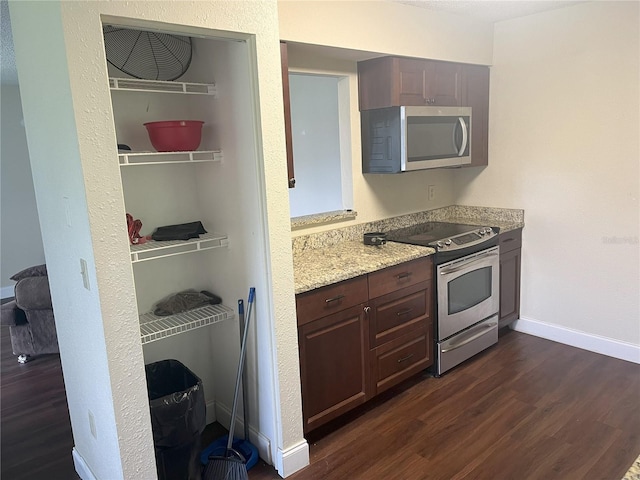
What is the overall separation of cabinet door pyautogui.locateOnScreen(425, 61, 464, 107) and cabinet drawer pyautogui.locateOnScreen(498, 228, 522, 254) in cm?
102

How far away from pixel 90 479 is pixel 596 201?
134 inches

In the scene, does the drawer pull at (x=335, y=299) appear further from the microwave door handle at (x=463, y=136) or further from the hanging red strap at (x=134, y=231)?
the microwave door handle at (x=463, y=136)

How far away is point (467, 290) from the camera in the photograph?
10.5 ft

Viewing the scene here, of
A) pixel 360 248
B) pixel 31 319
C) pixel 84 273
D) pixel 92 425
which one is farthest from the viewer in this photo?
pixel 31 319

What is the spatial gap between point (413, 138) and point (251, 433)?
6.51ft

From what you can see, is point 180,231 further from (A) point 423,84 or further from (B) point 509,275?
(B) point 509,275

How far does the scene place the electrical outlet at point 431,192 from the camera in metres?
3.81

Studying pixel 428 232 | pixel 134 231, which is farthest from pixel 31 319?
pixel 428 232

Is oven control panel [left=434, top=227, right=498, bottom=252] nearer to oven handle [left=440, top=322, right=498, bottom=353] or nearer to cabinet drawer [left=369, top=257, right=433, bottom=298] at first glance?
cabinet drawer [left=369, top=257, right=433, bottom=298]

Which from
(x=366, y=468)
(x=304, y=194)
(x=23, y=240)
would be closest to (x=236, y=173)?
(x=366, y=468)

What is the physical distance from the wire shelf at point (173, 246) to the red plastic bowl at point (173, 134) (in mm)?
425

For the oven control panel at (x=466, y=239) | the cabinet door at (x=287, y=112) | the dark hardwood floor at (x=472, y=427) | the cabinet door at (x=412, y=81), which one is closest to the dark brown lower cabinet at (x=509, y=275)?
the oven control panel at (x=466, y=239)

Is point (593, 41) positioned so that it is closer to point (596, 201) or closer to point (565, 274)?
point (596, 201)

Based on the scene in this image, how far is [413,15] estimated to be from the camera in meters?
2.97
